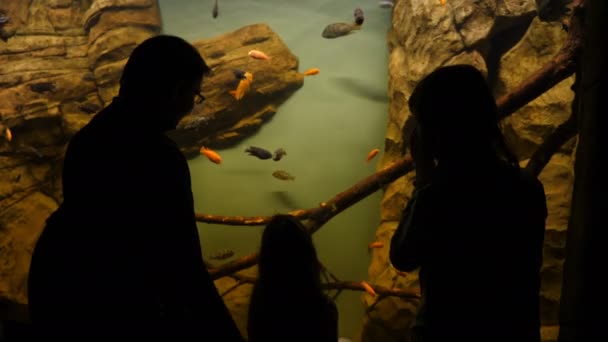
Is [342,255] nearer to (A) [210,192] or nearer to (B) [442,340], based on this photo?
(A) [210,192]

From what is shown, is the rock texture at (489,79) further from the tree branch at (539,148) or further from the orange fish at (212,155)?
the orange fish at (212,155)

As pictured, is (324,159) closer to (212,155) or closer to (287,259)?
(212,155)

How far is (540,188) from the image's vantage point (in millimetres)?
1879

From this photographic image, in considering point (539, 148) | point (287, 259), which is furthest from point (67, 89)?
point (539, 148)

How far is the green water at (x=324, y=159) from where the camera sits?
664 cm

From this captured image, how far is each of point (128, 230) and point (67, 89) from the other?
697cm

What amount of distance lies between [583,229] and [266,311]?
1706 mm

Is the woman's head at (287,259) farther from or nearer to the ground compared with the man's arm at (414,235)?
nearer to the ground

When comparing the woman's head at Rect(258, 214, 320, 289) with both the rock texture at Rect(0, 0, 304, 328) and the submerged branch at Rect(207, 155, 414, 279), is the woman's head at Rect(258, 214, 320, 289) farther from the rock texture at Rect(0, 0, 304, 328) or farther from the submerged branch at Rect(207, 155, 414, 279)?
the rock texture at Rect(0, 0, 304, 328)

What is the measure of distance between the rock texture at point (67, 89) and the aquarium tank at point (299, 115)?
25 mm

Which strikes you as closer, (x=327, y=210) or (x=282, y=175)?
(x=327, y=210)

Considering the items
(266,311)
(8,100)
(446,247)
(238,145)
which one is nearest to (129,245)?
(266,311)

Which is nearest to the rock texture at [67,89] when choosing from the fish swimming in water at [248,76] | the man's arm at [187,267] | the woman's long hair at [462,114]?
the fish swimming in water at [248,76]

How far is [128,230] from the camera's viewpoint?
179cm
